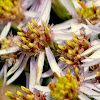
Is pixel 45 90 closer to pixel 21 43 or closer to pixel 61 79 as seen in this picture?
pixel 61 79

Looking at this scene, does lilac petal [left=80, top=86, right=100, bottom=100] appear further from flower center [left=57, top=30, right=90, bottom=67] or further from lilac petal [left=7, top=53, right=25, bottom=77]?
lilac petal [left=7, top=53, right=25, bottom=77]

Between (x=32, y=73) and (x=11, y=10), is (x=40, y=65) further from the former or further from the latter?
(x=11, y=10)

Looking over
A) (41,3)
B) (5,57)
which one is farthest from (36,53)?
(41,3)

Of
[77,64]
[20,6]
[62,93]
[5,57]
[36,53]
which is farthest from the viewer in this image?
[20,6]

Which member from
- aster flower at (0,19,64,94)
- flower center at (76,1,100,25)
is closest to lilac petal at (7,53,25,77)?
aster flower at (0,19,64,94)

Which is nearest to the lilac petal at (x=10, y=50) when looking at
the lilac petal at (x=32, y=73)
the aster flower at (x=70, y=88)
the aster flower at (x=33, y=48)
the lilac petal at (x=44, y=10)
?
the aster flower at (x=33, y=48)

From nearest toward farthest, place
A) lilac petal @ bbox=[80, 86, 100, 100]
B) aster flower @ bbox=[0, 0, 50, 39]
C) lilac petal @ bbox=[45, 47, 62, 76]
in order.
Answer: lilac petal @ bbox=[80, 86, 100, 100]
lilac petal @ bbox=[45, 47, 62, 76]
aster flower @ bbox=[0, 0, 50, 39]

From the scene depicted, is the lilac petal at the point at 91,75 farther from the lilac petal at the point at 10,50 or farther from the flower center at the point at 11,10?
the flower center at the point at 11,10
